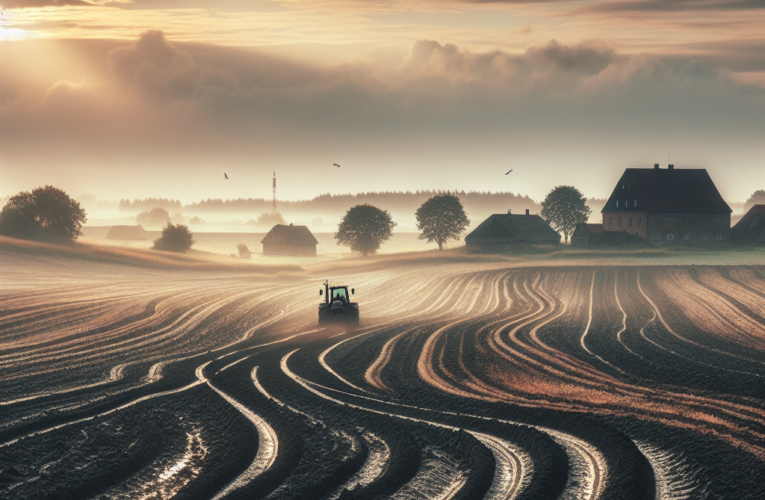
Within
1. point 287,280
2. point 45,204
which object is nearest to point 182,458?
point 287,280

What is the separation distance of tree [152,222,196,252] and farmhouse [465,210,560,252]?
32677 mm

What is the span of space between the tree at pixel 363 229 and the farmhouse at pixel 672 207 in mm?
28339

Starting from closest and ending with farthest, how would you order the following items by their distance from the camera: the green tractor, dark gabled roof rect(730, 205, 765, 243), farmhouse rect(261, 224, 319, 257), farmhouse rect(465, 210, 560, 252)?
the green tractor < dark gabled roof rect(730, 205, 765, 243) < farmhouse rect(465, 210, 560, 252) < farmhouse rect(261, 224, 319, 257)

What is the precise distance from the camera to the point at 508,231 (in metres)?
83.9

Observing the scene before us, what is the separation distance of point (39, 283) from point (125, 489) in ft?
128

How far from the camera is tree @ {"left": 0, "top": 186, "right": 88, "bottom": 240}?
229 ft

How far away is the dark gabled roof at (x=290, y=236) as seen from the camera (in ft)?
327

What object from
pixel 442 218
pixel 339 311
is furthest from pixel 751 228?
pixel 339 311

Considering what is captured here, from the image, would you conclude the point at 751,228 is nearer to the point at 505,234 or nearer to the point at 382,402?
the point at 505,234

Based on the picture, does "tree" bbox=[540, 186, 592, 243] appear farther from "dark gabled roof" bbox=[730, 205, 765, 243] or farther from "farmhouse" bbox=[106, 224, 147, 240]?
"farmhouse" bbox=[106, 224, 147, 240]

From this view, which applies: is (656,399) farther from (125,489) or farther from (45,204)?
(45,204)

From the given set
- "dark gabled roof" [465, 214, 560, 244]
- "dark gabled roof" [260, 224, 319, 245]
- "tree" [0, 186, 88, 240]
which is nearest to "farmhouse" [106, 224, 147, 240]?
"dark gabled roof" [260, 224, 319, 245]

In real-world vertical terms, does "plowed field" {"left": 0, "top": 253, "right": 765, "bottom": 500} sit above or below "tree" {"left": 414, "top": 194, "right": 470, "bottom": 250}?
below

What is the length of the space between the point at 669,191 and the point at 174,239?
185 ft
